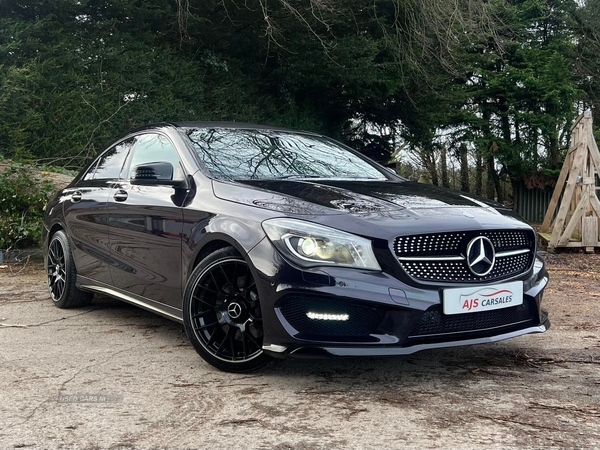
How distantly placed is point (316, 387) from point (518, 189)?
869 inches

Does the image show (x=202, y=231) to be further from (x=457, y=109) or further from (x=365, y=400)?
(x=457, y=109)

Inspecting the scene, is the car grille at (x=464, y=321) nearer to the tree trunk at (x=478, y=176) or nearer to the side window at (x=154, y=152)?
the side window at (x=154, y=152)

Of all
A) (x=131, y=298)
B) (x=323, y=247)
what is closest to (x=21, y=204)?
(x=131, y=298)

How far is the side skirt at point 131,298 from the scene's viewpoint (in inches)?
162

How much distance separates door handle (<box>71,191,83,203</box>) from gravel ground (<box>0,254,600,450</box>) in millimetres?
1219

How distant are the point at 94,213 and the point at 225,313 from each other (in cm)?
203

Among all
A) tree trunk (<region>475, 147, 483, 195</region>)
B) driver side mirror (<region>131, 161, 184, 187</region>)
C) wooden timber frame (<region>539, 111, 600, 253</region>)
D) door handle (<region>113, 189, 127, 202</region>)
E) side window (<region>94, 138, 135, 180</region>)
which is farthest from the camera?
tree trunk (<region>475, 147, 483, 195</region>)

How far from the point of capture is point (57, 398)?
3.27m

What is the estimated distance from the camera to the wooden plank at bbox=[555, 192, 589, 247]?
10.1 metres

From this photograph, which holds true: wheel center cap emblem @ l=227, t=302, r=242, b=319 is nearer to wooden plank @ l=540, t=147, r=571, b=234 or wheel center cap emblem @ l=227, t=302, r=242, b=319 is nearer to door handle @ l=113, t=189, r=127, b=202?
door handle @ l=113, t=189, r=127, b=202

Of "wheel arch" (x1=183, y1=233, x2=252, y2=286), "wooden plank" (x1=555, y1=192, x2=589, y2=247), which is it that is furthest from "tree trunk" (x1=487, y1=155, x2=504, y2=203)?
"wheel arch" (x1=183, y1=233, x2=252, y2=286)

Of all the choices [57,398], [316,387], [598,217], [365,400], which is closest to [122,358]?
[57,398]

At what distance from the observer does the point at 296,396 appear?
10.7ft

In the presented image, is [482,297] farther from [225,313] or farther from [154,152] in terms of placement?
[154,152]
